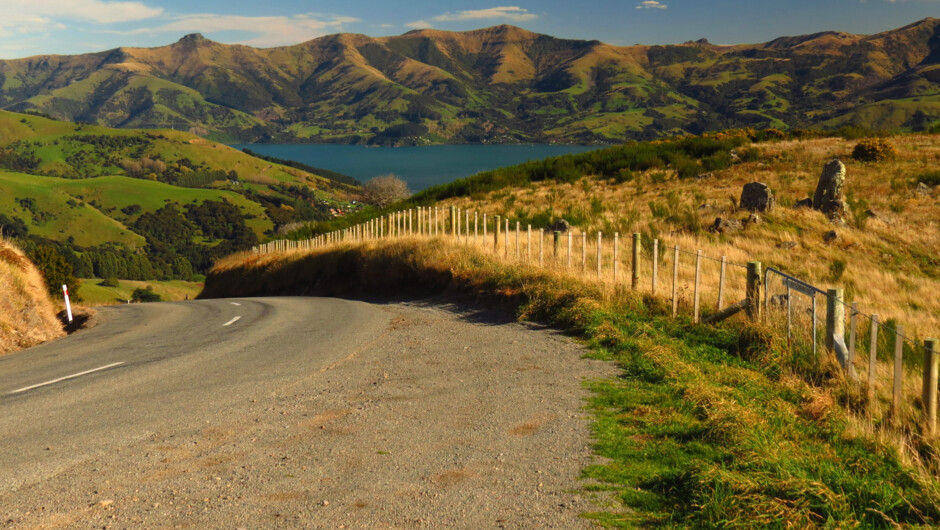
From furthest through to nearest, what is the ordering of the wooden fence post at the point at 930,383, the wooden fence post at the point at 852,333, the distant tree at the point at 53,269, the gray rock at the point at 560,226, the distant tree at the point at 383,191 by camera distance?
the distant tree at the point at 383,191 < the distant tree at the point at 53,269 < the gray rock at the point at 560,226 < the wooden fence post at the point at 852,333 < the wooden fence post at the point at 930,383

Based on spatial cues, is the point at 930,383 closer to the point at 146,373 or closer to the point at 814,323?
the point at 814,323

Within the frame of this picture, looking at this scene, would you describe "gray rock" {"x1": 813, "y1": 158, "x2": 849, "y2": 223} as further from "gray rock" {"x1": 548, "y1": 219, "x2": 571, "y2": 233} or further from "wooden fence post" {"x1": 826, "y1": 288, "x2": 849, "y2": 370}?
"wooden fence post" {"x1": 826, "y1": 288, "x2": 849, "y2": 370}

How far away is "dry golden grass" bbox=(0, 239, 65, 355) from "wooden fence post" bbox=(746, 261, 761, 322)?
16.2 m

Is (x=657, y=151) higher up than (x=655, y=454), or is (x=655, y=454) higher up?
(x=657, y=151)

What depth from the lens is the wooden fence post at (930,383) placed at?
6.84m

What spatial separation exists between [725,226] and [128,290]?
494 feet

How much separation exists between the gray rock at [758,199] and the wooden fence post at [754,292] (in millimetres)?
18653

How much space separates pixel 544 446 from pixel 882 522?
3.09 meters

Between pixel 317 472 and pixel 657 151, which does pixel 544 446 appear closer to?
pixel 317 472

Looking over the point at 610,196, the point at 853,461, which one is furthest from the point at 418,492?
the point at 610,196

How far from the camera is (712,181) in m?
38.4

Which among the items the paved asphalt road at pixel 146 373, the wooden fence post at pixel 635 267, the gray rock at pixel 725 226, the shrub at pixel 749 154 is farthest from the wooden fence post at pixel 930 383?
the shrub at pixel 749 154

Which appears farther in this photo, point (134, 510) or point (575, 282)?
point (575, 282)

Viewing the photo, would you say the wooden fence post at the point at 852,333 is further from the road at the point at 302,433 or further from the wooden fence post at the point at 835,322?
the road at the point at 302,433
